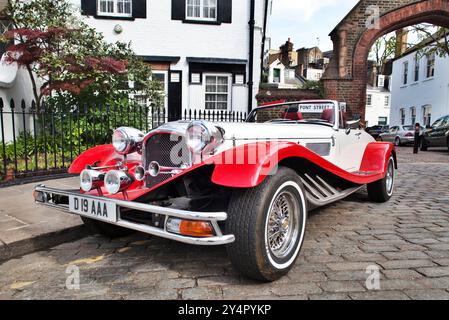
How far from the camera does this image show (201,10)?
1217 centimetres

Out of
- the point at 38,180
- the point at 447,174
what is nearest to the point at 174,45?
the point at 38,180

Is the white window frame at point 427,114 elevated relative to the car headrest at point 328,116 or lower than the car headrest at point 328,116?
elevated

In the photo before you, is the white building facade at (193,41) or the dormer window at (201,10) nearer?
the white building facade at (193,41)

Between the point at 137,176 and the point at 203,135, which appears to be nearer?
the point at 203,135

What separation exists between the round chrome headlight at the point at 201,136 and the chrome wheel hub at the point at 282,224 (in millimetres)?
671

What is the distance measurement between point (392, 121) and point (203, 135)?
32763 millimetres

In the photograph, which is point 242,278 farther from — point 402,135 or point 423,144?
point 402,135

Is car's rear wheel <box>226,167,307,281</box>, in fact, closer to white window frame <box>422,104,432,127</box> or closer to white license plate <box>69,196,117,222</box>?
white license plate <box>69,196,117,222</box>

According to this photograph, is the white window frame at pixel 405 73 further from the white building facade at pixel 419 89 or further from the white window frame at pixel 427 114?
the white window frame at pixel 427 114

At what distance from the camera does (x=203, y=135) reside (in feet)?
8.51

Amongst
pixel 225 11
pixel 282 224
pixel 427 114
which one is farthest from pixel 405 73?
pixel 282 224

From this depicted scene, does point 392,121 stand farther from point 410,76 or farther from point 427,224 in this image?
point 427,224

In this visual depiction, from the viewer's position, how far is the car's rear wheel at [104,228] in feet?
11.2

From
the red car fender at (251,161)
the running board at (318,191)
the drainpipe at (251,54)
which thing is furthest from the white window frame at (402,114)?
the red car fender at (251,161)
